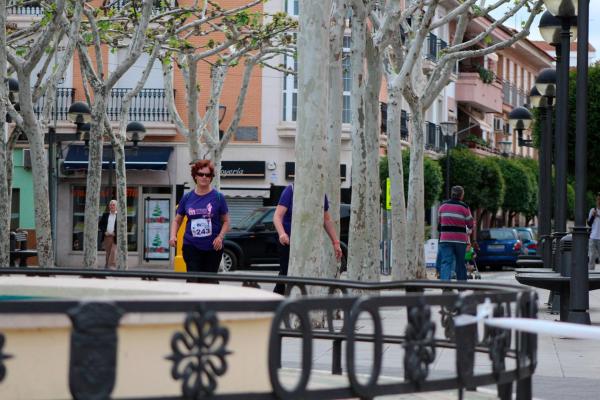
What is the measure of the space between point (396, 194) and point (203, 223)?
14025mm

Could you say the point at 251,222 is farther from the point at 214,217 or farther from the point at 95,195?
the point at 214,217

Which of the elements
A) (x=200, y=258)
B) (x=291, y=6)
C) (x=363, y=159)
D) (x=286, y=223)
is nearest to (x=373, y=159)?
(x=363, y=159)

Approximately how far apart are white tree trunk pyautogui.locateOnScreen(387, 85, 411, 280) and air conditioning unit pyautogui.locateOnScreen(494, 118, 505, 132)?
156 feet

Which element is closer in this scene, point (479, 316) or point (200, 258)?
point (479, 316)

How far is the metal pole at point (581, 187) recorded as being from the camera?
15.6 metres

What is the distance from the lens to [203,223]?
46.4 feet

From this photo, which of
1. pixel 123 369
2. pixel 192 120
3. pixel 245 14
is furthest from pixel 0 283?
pixel 192 120

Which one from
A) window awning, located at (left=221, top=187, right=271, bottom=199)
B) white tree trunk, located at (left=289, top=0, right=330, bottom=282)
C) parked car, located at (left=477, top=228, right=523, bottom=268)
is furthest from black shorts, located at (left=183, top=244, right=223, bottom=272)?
window awning, located at (left=221, top=187, right=271, bottom=199)

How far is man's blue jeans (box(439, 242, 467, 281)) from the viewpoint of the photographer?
23.7 meters

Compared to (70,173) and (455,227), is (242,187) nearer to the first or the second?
(70,173)

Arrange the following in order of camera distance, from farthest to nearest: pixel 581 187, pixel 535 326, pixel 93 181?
pixel 93 181, pixel 581 187, pixel 535 326

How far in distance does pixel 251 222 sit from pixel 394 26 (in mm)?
16168

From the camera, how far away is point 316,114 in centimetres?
1468

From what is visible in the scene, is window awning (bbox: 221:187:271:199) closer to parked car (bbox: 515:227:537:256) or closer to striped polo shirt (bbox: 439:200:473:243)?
parked car (bbox: 515:227:537:256)
